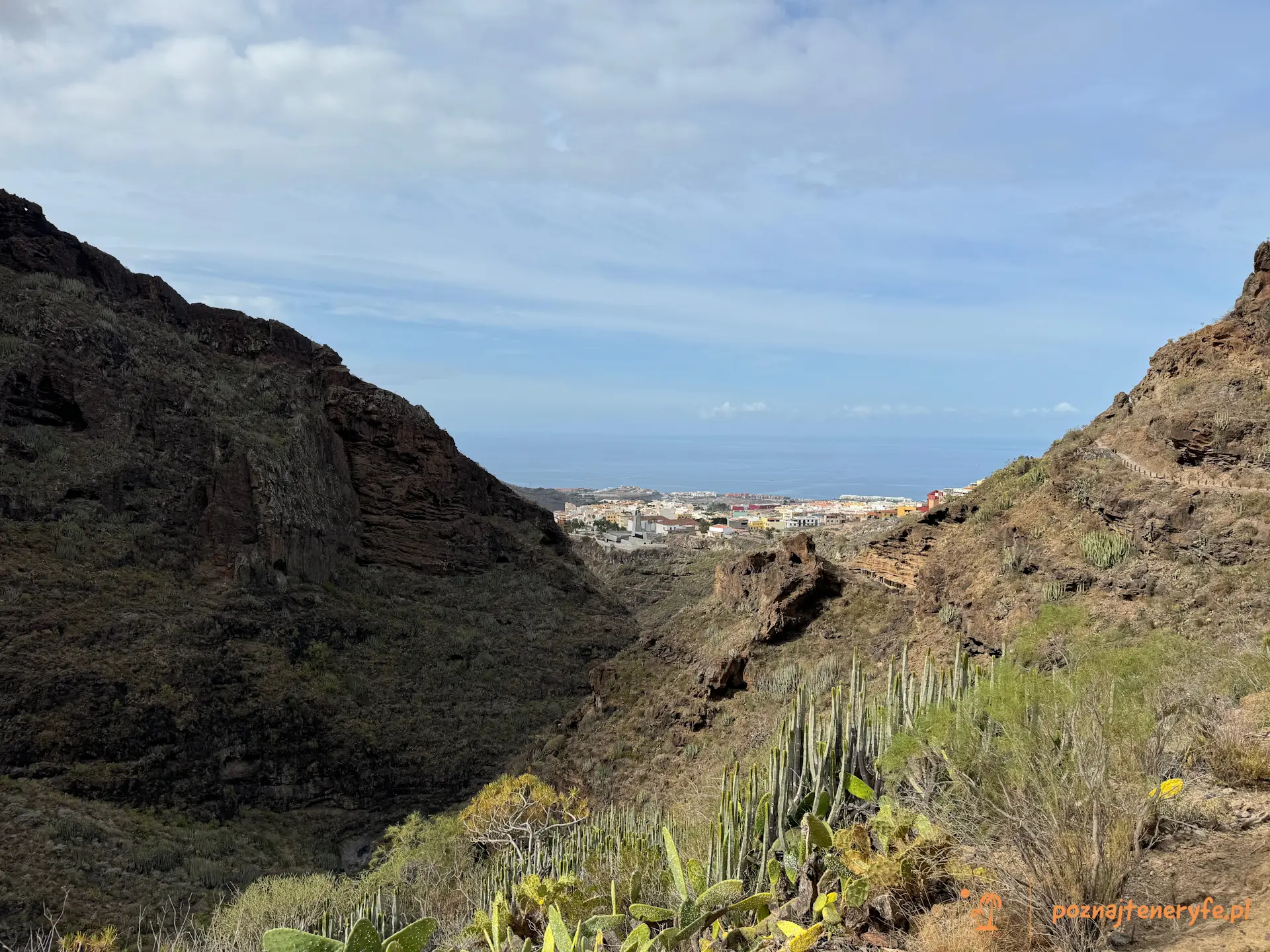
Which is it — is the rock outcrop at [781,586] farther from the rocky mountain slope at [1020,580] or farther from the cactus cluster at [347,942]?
the cactus cluster at [347,942]

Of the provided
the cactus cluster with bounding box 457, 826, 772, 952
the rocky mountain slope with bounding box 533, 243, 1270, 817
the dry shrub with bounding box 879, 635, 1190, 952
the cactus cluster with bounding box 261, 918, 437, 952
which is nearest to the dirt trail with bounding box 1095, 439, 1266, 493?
the rocky mountain slope with bounding box 533, 243, 1270, 817

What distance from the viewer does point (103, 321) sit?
28672mm

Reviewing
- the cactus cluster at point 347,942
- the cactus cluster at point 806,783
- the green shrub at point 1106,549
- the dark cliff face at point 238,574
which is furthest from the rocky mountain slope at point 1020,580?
the dark cliff face at point 238,574

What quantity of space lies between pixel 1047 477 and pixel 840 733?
11.5 metres

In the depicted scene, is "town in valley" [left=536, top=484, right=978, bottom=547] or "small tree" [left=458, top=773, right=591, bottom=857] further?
"town in valley" [left=536, top=484, right=978, bottom=547]

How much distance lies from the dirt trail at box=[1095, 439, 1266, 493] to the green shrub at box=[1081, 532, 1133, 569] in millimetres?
1433

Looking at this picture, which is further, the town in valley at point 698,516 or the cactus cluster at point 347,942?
the town in valley at point 698,516

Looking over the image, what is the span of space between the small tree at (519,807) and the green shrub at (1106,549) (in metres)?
9.68

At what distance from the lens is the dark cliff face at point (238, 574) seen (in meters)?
19.3

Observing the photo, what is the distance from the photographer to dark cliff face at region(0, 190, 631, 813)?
1928 cm

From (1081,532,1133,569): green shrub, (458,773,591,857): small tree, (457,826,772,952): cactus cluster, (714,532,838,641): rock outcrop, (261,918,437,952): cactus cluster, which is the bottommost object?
(458,773,591,857): small tree

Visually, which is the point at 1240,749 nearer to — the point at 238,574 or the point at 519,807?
the point at 519,807

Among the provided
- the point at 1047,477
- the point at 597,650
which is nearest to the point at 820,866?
the point at 1047,477

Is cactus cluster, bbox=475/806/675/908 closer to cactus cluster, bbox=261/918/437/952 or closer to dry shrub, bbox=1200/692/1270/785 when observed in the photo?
cactus cluster, bbox=261/918/437/952
